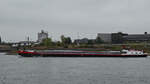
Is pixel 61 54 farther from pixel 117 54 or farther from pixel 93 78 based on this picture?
pixel 93 78

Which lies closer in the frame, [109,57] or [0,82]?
[0,82]

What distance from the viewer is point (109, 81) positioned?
44.9 meters

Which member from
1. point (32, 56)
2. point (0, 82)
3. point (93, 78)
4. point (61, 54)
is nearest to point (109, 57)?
point (61, 54)

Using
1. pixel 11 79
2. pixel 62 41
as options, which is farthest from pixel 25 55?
pixel 62 41

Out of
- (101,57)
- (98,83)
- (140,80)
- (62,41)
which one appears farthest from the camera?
(62,41)

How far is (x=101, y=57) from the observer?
100688 millimetres

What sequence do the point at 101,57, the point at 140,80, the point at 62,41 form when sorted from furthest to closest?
the point at 62,41 < the point at 101,57 < the point at 140,80

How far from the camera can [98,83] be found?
43.1 metres

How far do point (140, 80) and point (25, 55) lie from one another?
209 ft

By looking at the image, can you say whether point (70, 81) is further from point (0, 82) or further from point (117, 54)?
point (117, 54)

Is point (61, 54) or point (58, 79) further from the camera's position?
point (61, 54)

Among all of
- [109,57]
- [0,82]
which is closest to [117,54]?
[109,57]

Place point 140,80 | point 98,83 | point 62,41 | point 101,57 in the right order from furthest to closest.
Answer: point 62,41 → point 101,57 → point 140,80 → point 98,83

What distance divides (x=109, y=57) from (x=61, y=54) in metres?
17.4
